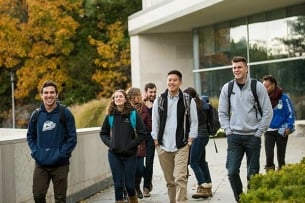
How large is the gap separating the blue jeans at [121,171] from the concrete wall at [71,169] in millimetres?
1108

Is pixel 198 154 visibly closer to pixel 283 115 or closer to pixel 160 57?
pixel 283 115

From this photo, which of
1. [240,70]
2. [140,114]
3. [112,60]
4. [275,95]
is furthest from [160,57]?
[240,70]

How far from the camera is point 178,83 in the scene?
25.9 ft

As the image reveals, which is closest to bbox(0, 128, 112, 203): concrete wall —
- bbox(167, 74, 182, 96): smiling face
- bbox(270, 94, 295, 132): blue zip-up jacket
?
bbox(167, 74, 182, 96): smiling face

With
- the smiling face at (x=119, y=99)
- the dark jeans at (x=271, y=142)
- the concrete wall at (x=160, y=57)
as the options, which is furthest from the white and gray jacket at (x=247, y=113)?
the concrete wall at (x=160, y=57)

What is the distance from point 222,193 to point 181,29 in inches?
867

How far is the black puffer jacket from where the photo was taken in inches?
316

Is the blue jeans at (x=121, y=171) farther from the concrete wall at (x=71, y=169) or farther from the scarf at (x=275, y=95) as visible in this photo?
the scarf at (x=275, y=95)

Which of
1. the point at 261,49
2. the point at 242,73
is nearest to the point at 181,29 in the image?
the point at 261,49

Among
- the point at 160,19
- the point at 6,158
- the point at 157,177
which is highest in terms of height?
the point at 160,19

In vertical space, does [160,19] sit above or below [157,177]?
above

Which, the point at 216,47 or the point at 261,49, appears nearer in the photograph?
the point at 261,49

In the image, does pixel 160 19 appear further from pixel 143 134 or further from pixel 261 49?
pixel 143 134

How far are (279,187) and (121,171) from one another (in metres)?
3.14
